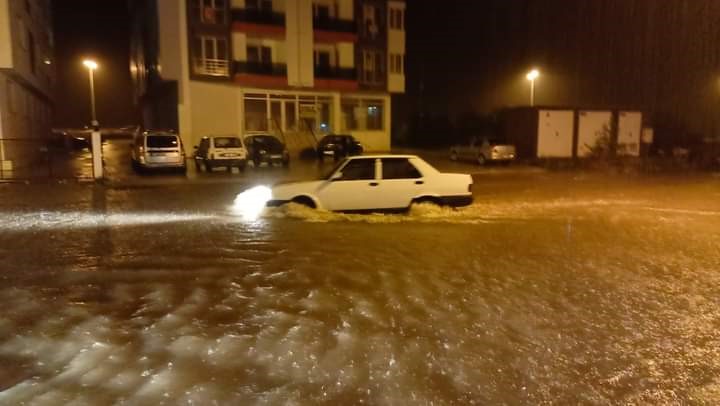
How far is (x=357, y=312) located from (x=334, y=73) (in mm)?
33045

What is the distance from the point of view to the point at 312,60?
37.2m

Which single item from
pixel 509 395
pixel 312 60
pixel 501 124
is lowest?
pixel 509 395

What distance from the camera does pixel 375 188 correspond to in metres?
12.4

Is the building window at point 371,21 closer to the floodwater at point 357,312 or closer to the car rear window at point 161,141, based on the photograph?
the car rear window at point 161,141

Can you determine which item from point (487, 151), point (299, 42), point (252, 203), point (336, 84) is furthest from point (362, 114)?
point (252, 203)

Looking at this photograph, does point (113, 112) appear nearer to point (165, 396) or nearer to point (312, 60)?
point (312, 60)

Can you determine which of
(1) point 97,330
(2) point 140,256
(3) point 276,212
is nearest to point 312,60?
(3) point 276,212

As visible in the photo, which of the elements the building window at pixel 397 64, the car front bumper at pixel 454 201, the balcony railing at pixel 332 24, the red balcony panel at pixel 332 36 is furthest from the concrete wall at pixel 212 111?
the car front bumper at pixel 454 201

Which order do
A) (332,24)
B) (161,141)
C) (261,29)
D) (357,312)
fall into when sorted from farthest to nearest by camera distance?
(332,24)
(261,29)
(161,141)
(357,312)

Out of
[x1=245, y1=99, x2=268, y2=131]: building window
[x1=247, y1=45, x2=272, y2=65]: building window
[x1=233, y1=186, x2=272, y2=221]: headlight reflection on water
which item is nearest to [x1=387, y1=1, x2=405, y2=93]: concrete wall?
[x1=247, y1=45, x2=272, y2=65]: building window

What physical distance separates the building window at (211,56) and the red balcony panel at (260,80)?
0.87 metres

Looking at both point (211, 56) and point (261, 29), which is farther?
point (261, 29)

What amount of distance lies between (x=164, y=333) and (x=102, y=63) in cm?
6659

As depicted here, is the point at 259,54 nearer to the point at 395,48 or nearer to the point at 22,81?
the point at 395,48
